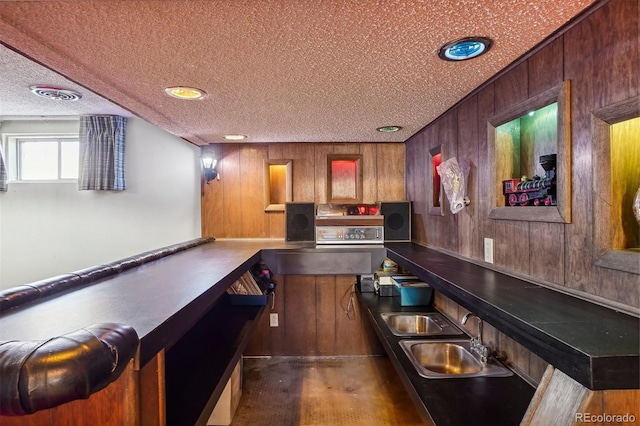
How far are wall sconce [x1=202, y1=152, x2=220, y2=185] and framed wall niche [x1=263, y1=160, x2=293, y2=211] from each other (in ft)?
1.61

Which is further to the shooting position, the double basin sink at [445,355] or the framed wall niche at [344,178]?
the framed wall niche at [344,178]

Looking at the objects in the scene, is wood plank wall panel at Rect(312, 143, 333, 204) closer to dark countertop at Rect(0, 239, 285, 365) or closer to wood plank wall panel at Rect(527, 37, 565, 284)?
dark countertop at Rect(0, 239, 285, 365)

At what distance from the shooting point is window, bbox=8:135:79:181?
3.59m

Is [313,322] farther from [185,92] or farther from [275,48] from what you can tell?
[275,48]

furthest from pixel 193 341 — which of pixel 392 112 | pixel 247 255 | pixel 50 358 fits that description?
pixel 392 112

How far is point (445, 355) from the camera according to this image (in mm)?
1850

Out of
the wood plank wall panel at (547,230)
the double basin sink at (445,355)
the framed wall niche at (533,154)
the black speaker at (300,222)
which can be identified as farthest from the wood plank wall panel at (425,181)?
the black speaker at (300,222)

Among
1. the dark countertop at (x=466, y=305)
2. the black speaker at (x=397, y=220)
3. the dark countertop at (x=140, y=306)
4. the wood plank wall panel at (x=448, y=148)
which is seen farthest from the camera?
the black speaker at (x=397, y=220)

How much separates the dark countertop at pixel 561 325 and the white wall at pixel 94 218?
9.88 feet

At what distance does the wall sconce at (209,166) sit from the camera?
306 centimetres

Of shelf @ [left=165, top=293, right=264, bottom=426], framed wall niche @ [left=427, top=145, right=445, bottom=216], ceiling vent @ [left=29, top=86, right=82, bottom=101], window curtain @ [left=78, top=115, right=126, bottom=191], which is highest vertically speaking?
ceiling vent @ [left=29, top=86, right=82, bottom=101]

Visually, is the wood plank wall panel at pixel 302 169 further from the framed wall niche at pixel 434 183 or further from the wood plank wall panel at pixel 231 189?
the framed wall niche at pixel 434 183

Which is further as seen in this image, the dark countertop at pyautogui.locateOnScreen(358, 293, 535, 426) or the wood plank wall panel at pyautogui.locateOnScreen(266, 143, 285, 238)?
the wood plank wall panel at pyautogui.locateOnScreen(266, 143, 285, 238)

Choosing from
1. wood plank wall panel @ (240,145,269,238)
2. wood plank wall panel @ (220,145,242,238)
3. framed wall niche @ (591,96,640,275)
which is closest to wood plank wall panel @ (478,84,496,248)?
framed wall niche @ (591,96,640,275)
